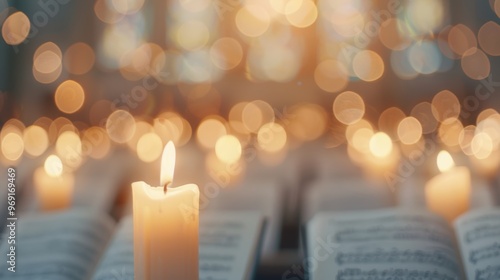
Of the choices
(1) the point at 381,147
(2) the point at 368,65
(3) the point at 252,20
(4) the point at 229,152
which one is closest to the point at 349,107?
(2) the point at 368,65

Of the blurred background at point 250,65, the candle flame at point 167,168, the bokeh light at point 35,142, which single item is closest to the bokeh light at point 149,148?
the bokeh light at point 35,142

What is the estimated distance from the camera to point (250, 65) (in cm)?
381

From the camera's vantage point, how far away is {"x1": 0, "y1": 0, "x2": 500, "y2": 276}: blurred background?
132 inches

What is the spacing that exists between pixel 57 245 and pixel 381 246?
0.44 metres

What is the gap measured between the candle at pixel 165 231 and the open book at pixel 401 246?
22 centimetres

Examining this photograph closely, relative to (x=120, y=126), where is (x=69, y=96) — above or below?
above

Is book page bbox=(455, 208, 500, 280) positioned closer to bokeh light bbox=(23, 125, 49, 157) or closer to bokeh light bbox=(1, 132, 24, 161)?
bokeh light bbox=(1, 132, 24, 161)

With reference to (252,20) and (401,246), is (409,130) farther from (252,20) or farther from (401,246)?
(401,246)

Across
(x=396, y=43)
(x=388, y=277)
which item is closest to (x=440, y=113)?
(x=396, y=43)

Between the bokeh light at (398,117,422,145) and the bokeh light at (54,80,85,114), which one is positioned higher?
the bokeh light at (54,80,85,114)

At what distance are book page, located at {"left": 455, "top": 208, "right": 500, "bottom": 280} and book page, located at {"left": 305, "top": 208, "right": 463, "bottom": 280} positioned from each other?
0.02m

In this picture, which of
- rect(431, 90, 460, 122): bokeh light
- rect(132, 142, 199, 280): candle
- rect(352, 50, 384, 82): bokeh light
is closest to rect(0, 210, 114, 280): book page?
rect(132, 142, 199, 280): candle

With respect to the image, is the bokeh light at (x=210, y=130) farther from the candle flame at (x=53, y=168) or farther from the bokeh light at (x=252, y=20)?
the candle flame at (x=53, y=168)

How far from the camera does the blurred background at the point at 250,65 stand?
3.36 m
